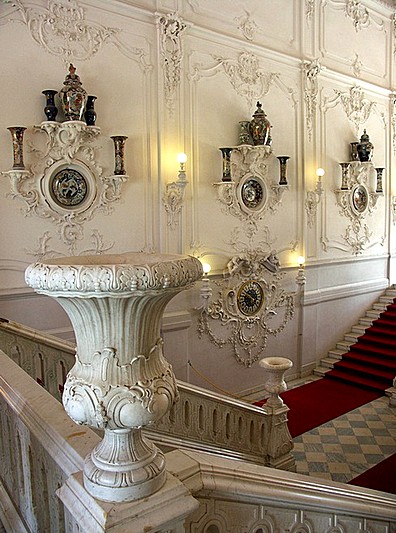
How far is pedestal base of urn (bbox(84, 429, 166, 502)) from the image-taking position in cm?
124

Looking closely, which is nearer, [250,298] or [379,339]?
[250,298]

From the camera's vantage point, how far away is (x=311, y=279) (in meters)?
8.70

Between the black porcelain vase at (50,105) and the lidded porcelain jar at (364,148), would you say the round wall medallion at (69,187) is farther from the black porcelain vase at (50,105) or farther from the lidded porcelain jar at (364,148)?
the lidded porcelain jar at (364,148)

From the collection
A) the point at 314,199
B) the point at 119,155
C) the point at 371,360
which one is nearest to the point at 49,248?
the point at 119,155

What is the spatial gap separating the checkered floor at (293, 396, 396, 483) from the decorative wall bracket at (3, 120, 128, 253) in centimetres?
397

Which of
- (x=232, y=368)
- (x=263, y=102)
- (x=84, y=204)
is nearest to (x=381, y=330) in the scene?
(x=232, y=368)

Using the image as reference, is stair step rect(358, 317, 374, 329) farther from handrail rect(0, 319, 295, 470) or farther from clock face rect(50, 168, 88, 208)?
clock face rect(50, 168, 88, 208)

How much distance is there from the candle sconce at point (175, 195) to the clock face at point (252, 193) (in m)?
1.31

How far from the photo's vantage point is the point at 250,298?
762 centimetres

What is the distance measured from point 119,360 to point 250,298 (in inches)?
255

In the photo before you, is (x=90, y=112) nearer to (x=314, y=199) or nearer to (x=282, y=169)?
(x=282, y=169)

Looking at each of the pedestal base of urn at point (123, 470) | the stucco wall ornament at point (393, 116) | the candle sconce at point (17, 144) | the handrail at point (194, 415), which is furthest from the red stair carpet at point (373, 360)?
the pedestal base of urn at point (123, 470)

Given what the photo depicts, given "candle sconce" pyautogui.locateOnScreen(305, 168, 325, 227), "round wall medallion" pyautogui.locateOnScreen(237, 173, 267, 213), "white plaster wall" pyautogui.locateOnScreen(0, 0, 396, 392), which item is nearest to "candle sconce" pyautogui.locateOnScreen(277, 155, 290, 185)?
"white plaster wall" pyautogui.locateOnScreen(0, 0, 396, 392)

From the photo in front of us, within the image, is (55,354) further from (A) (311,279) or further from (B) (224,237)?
(A) (311,279)
